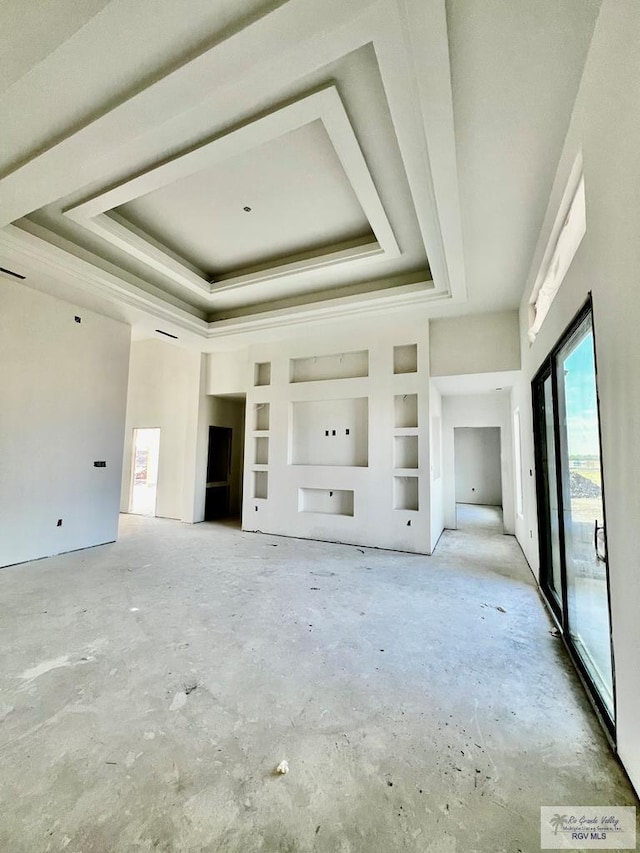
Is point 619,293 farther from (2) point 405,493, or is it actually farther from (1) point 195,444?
(1) point 195,444

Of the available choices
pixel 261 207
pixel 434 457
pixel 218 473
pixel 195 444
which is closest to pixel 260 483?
pixel 195 444

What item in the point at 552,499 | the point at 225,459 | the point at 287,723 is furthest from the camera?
the point at 225,459

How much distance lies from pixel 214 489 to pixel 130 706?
664 cm

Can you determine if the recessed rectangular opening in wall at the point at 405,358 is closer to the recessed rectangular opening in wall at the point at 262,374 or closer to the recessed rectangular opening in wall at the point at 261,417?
the recessed rectangular opening in wall at the point at 262,374

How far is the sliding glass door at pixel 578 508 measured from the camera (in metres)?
2.04

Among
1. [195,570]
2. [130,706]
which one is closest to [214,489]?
[195,570]

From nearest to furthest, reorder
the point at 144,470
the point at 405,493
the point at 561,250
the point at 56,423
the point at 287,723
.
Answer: the point at 287,723 < the point at 561,250 < the point at 56,423 < the point at 405,493 < the point at 144,470

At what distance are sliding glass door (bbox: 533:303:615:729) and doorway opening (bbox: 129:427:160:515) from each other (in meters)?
7.70

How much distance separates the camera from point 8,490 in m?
4.54

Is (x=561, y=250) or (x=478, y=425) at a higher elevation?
(x=561, y=250)

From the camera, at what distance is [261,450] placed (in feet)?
23.3

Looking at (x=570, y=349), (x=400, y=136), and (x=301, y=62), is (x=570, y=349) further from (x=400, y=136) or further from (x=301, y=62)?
(x=301, y=62)

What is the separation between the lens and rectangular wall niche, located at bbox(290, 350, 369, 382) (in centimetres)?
620

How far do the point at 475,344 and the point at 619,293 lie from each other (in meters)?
3.92
